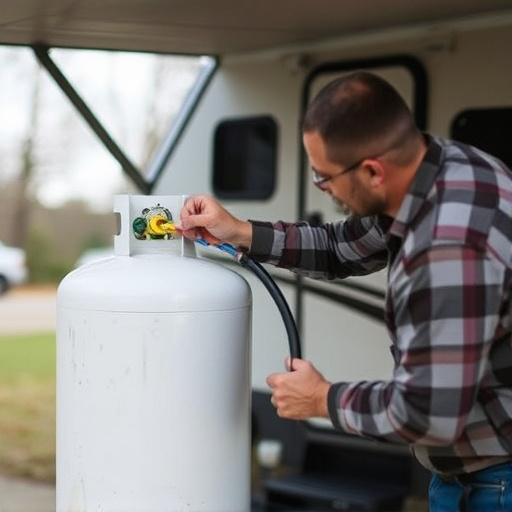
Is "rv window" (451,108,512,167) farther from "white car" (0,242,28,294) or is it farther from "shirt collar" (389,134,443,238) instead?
"white car" (0,242,28,294)

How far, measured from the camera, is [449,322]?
2.20 metres

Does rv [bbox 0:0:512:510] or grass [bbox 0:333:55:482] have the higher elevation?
rv [bbox 0:0:512:510]

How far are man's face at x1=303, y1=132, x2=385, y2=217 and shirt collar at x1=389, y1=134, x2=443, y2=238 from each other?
64mm

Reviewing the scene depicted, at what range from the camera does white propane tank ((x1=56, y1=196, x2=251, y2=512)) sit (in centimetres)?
280

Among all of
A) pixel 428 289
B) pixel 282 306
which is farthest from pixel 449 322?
pixel 282 306

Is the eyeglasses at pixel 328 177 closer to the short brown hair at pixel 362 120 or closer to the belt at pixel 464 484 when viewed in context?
the short brown hair at pixel 362 120

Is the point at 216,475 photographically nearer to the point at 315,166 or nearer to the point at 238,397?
the point at 238,397

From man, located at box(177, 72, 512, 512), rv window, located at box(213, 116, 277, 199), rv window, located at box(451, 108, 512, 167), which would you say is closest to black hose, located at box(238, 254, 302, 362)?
man, located at box(177, 72, 512, 512)

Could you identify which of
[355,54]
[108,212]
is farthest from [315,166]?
[108,212]

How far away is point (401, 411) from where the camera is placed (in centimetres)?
226

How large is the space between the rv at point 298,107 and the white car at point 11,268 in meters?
7.82

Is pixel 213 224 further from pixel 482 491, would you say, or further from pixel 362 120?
pixel 482 491

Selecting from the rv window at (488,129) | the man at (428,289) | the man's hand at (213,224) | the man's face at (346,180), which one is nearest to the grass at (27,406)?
the rv window at (488,129)

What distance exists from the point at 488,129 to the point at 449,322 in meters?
2.73
